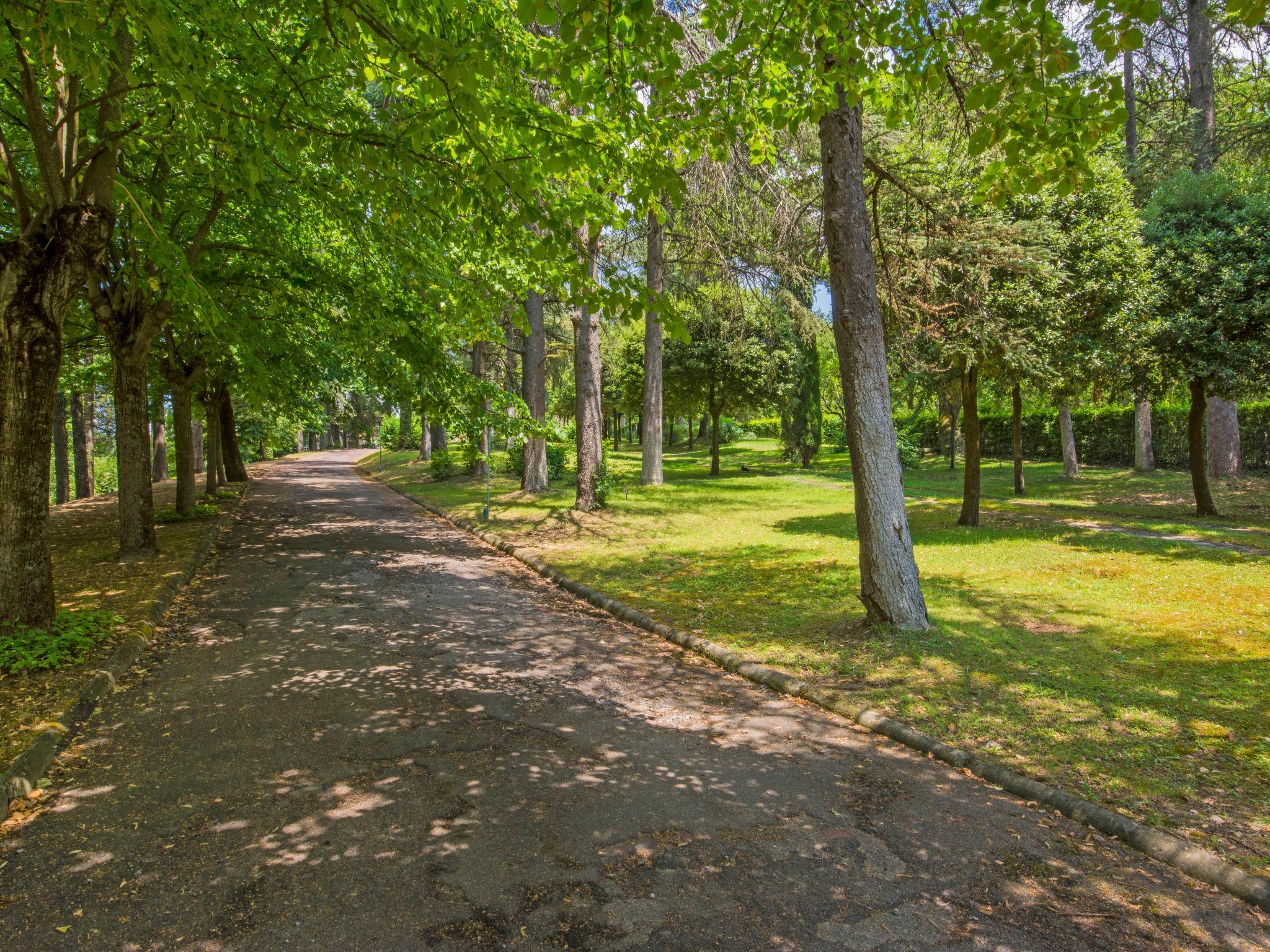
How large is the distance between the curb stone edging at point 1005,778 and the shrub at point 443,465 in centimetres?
2054

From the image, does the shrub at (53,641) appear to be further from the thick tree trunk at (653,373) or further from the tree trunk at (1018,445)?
the tree trunk at (1018,445)

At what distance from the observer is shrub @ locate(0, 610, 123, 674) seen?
5.71 meters

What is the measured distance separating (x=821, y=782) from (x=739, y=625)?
327cm

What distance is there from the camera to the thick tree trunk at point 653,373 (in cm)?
1959

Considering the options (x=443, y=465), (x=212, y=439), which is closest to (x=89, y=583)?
(x=212, y=439)

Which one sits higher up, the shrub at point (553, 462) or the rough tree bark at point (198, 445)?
the rough tree bark at point (198, 445)

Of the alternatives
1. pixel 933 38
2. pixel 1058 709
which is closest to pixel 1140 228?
pixel 933 38

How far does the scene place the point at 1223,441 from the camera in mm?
18609

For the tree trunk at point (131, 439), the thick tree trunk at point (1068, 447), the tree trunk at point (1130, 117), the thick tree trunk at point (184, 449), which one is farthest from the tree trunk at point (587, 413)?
the tree trunk at point (1130, 117)

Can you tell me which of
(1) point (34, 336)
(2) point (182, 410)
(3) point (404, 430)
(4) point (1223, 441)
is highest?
(3) point (404, 430)

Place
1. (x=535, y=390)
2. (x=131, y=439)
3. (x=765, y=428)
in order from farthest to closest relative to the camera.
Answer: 1. (x=765, y=428)
2. (x=535, y=390)
3. (x=131, y=439)

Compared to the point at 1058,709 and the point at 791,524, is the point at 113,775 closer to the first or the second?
the point at 1058,709

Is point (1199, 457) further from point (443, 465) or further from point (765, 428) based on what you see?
point (765, 428)

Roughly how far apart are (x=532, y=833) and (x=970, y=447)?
12.4 meters
